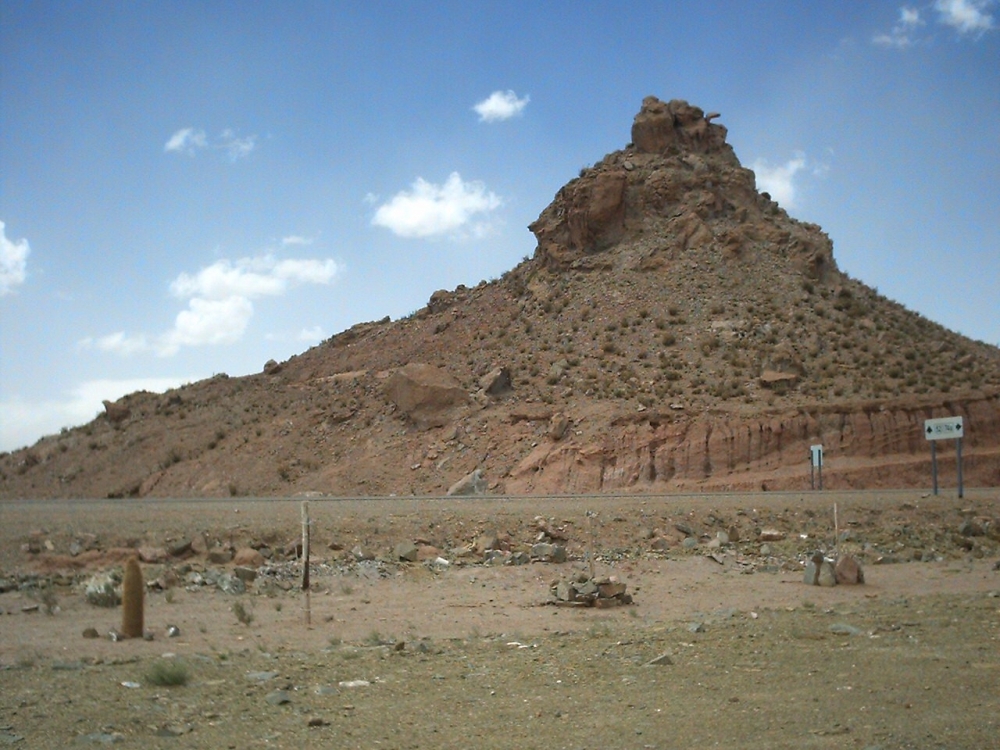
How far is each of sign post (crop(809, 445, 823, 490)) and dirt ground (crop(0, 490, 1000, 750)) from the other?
3772 millimetres

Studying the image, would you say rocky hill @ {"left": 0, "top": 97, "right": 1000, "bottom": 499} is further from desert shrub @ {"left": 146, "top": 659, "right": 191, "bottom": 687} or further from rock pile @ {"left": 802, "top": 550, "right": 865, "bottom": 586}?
desert shrub @ {"left": 146, "top": 659, "right": 191, "bottom": 687}

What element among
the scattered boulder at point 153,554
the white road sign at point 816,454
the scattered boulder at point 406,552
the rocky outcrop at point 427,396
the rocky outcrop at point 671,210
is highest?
the rocky outcrop at point 671,210

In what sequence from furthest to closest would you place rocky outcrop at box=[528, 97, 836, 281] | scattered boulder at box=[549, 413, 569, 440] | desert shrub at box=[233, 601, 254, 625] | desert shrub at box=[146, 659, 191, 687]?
rocky outcrop at box=[528, 97, 836, 281] < scattered boulder at box=[549, 413, 569, 440] < desert shrub at box=[233, 601, 254, 625] < desert shrub at box=[146, 659, 191, 687]

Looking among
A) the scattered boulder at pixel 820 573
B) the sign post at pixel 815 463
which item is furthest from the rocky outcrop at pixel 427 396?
the scattered boulder at pixel 820 573

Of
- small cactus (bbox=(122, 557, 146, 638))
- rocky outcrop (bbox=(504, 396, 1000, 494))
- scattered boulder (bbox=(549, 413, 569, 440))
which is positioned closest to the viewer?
small cactus (bbox=(122, 557, 146, 638))

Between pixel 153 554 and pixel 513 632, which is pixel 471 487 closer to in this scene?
pixel 153 554

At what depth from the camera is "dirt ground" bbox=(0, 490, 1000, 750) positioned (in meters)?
9.12

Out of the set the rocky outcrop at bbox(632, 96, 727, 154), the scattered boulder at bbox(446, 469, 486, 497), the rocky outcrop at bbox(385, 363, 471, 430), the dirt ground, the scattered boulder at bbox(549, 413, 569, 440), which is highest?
the rocky outcrop at bbox(632, 96, 727, 154)

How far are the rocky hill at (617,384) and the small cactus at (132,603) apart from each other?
21.7 metres

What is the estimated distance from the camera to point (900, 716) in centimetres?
888

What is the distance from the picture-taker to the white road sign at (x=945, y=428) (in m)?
27.3

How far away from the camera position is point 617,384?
4281cm

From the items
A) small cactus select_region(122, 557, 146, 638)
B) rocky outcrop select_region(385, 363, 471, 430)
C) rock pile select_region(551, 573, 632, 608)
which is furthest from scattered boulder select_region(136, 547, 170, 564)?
rocky outcrop select_region(385, 363, 471, 430)

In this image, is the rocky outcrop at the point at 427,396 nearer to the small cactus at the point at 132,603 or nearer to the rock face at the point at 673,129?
the rock face at the point at 673,129
